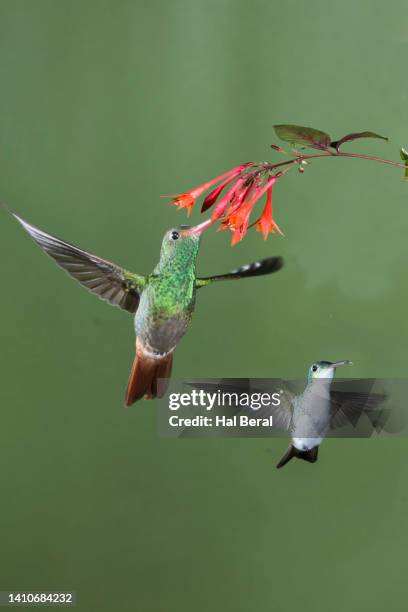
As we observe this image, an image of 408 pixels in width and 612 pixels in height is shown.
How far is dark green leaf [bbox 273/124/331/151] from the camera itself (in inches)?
20.6

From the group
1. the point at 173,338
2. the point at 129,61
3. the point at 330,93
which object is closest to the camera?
the point at 173,338

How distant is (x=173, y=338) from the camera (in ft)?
2.22

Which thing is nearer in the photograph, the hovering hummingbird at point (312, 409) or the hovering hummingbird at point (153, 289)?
the hovering hummingbird at point (153, 289)

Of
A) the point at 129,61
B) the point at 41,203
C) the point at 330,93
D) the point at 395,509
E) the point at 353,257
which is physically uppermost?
the point at 129,61

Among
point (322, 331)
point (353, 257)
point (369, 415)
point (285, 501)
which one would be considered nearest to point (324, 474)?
point (285, 501)

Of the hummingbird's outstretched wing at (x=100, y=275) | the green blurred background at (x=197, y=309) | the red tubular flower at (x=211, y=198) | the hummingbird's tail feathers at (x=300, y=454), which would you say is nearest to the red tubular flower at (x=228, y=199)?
the red tubular flower at (x=211, y=198)

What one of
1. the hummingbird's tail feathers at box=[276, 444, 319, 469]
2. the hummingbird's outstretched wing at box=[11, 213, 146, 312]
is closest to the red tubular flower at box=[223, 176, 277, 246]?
the hummingbird's outstretched wing at box=[11, 213, 146, 312]

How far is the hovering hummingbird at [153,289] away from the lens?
0.62 metres

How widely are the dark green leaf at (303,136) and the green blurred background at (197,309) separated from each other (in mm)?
860

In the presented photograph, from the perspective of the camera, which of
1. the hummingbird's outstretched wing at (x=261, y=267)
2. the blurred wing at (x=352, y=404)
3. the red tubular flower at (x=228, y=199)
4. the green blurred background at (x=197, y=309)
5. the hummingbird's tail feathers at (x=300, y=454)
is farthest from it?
the green blurred background at (x=197, y=309)

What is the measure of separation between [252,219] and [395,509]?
653 millimetres

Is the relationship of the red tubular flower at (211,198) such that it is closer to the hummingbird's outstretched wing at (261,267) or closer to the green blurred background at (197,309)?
the hummingbird's outstretched wing at (261,267)

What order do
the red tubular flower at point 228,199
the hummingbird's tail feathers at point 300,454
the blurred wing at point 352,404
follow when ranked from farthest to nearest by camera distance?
1. the hummingbird's tail feathers at point 300,454
2. the blurred wing at point 352,404
3. the red tubular flower at point 228,199

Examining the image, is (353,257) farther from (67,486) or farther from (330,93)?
(67,486)
